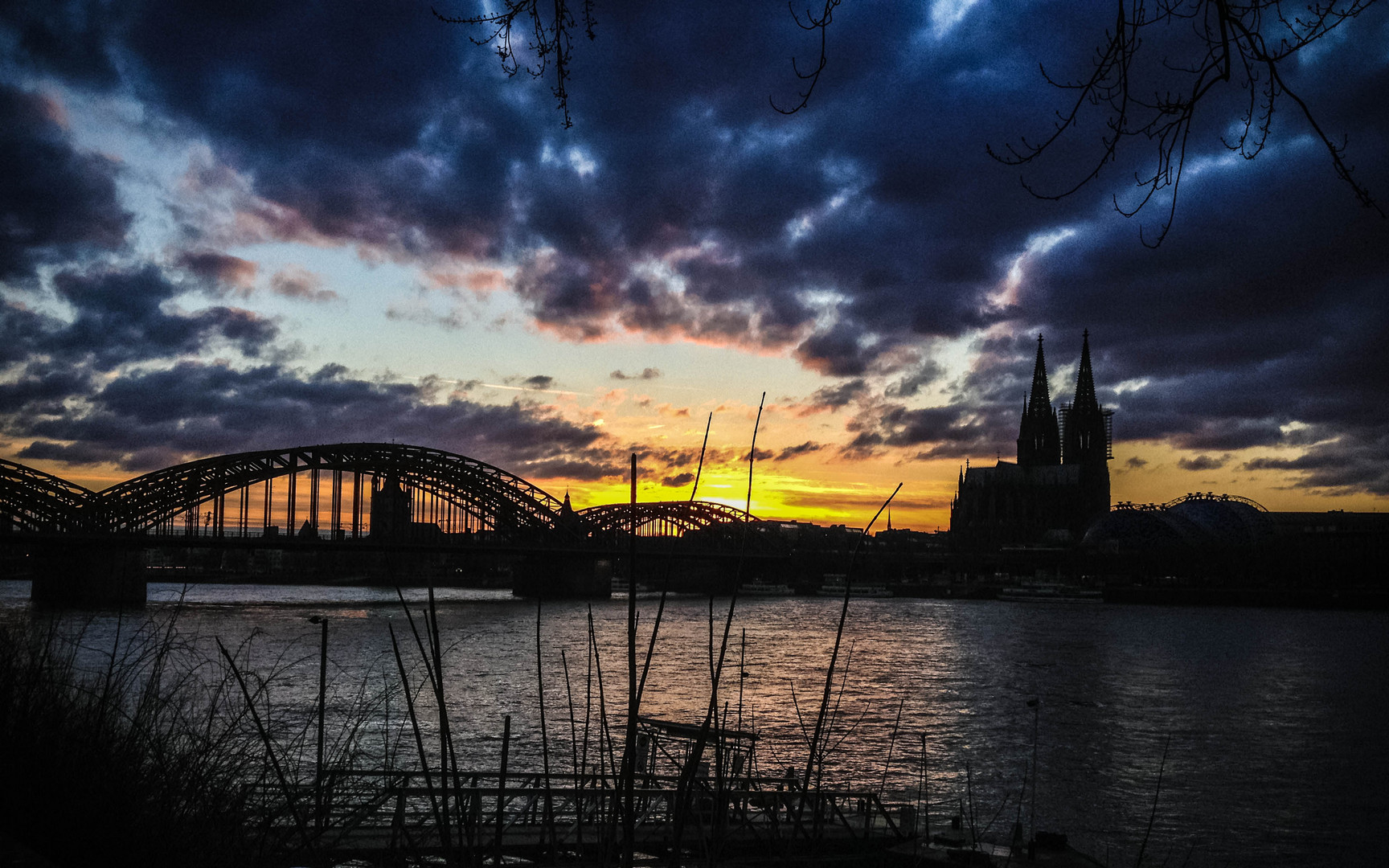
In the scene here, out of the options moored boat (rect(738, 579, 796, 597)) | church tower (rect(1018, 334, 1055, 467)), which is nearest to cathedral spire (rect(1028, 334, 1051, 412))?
church tower (rect(1018, 334, 1055, 467))

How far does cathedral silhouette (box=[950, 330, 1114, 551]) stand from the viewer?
16788cm

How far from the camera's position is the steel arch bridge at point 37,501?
7475 cm

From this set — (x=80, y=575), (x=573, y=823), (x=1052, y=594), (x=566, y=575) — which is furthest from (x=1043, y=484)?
(x=573, y=823)

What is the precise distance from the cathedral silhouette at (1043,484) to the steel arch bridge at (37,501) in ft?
431

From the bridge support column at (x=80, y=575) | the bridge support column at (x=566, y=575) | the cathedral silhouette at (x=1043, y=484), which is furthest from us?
the cathedral silhouette at (x=1043, y=484)

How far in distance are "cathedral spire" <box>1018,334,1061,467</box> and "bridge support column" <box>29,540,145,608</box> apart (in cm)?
14848

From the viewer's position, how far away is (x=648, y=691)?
111ft

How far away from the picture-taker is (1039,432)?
7234 inches

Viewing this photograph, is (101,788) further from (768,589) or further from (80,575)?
(768,589)

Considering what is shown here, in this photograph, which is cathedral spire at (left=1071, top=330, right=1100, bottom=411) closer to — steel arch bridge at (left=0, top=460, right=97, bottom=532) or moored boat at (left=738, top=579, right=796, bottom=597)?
moored boat at (left=738, top=579, right=796, bottom=597)

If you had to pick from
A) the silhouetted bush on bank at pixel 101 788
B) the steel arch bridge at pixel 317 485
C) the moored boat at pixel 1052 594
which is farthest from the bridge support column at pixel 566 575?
the silhouetted bush on bank at pixel 101 788

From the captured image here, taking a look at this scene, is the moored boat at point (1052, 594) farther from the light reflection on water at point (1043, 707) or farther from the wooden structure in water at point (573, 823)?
the wooden structure in water at point (573, 823)

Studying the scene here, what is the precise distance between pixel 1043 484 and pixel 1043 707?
14708 cm

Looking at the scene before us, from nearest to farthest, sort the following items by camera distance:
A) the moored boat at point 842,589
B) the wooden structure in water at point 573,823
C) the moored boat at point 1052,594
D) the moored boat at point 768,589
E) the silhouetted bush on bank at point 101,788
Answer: the wooden structure in water at point 573,823
the silhouetted bush on bank at point 101,788
the moored boat at point 1052,594
the moored boat at point 768,589
the moored boat at point 842,589
